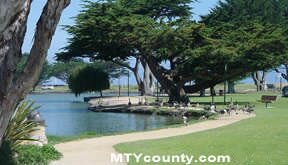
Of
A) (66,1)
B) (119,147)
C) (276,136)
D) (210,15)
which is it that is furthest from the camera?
(210,15)

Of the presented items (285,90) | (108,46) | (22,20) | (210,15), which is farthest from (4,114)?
(285,90)

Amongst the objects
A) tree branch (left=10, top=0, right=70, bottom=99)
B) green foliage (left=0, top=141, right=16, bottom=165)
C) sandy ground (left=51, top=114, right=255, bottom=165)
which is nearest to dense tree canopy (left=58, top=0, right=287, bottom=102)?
sandy ground (left=51, top=114, right=255, bottom=165)

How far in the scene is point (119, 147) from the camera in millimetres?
15781

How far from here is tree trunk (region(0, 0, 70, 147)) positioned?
17.9ft

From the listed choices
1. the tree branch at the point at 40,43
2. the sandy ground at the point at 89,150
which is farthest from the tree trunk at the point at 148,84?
the tree branch at the point at 40,43

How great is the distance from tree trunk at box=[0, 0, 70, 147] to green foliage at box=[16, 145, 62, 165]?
19.0 feet

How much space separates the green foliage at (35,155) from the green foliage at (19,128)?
0.64ft

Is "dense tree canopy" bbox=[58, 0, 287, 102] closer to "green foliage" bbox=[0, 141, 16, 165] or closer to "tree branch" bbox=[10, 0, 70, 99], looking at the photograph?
"green foliage" bbox=[0, 141, 16, 165]

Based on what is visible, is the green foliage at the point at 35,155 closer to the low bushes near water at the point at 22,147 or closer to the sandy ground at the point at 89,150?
the low bushes near water at the point at 22,147

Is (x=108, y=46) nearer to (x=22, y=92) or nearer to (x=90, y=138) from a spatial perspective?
(x=90, y=138)

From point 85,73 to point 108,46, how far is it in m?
24.1

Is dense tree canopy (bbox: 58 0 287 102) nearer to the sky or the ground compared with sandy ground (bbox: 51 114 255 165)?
nearer to the sky

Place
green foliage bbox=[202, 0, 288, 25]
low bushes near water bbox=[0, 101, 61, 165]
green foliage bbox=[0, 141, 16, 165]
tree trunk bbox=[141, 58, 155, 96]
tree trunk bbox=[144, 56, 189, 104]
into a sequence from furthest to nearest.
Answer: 1. tree trunk bbox=[141, 58, 155, 96]
2. green foliage bbox=[202, 0, 288, 25]
3. tree trunk bbox=[144, 56, 189, 104]
4. low bushes near water bbox=[0, 101, 61, 165]
5. green foliage bbox=[0, 141, 16, 165]

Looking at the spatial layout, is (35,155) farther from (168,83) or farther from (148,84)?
(148,84)
